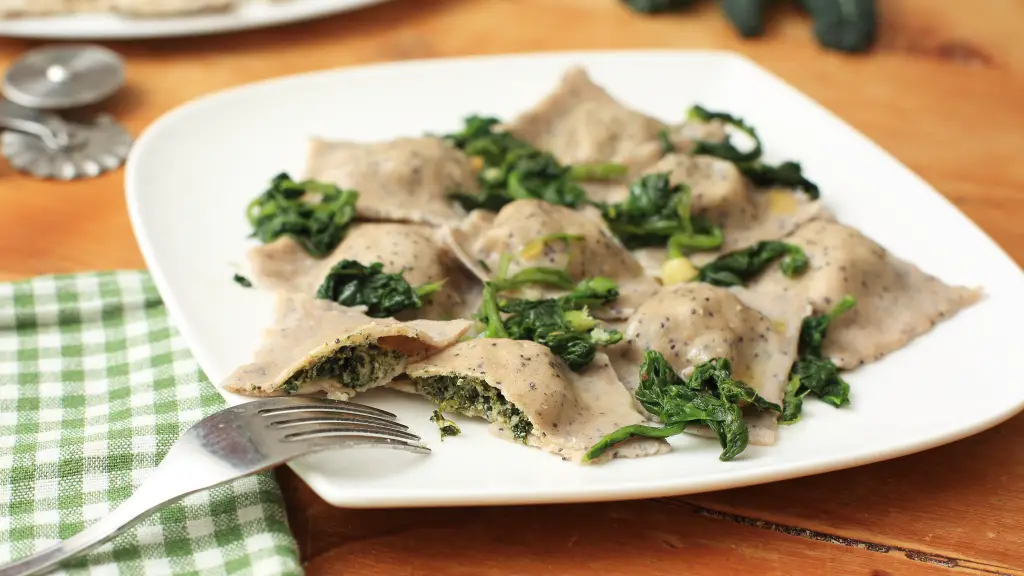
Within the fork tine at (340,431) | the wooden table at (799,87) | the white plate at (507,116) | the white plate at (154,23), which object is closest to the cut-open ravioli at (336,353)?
the white plate at (507,116)

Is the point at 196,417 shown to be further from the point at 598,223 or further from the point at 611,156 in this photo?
the point at 611,156

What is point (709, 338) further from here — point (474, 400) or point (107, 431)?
point (107, 431)

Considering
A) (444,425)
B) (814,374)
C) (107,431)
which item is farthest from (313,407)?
(814,374)

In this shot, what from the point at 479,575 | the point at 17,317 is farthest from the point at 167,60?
the point at 479,575

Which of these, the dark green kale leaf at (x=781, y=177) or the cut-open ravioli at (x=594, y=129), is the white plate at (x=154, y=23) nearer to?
the cut-open ravioli at (x=594, y=129)

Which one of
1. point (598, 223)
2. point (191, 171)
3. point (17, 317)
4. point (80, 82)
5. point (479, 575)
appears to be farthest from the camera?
point (80, 82)

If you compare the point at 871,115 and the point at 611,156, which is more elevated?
the point at 611,156

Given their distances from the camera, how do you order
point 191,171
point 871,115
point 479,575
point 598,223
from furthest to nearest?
point 871,115 → point 191,171 → point 598,223 → point 479,575
